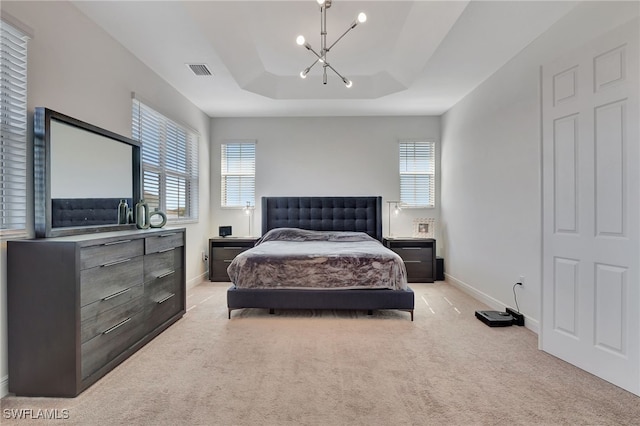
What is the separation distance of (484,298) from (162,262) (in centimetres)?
386

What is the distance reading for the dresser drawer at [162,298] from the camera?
2.86 m

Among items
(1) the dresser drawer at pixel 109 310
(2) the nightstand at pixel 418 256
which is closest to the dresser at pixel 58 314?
(1) the dresser drawer at pixel 109 310

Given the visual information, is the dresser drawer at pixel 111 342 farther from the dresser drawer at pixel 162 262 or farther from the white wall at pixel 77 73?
the white wall at pixel 77 73

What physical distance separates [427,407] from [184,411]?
1.47 m

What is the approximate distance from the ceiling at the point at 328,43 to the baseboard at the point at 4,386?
280 centimetres

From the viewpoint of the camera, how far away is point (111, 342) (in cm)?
235

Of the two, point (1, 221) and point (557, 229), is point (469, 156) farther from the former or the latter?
point (1, 221)

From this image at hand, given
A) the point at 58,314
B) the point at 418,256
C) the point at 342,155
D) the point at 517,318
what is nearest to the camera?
the point at 58,314

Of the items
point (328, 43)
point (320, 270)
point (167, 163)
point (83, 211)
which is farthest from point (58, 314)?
point (328, 43)

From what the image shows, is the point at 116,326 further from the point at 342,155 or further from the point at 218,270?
the point at 342,155

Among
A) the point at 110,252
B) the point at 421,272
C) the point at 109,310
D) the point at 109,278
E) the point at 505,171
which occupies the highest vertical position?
the point at 505,171

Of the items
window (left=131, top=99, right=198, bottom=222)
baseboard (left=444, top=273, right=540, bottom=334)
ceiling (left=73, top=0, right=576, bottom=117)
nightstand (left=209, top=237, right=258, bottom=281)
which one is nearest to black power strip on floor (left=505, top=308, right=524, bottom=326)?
baseboard (left=444, top=273, right=540, bottom=334)

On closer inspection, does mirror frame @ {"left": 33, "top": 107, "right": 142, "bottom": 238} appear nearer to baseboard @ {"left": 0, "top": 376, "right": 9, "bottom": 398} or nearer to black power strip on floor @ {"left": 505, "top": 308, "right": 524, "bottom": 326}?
baseboard @ {"left": 0, "top": 376, "right": 9, "bottom": 398}

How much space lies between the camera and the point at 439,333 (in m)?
3.12
